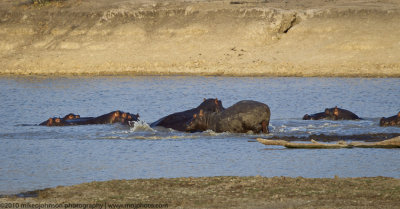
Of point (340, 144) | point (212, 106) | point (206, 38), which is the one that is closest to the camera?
point (340, 144)

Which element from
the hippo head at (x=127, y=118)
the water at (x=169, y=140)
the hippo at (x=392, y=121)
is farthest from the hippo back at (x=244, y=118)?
the hippo at (x=392, y=121)

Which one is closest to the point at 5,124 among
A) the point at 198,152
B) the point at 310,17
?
the point at 198,152

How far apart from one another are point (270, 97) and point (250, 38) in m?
15.7

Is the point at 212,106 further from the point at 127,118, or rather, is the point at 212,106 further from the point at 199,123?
the point at 127,118

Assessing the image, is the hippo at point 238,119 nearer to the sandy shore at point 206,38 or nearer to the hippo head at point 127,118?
the hippo head at point 127,118

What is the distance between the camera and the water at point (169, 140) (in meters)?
11.2

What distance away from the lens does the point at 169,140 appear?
14.9 metres

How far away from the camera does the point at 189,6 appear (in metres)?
44.4

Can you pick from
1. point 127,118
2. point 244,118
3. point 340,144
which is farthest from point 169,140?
point 340,144

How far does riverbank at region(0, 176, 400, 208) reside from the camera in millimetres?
8414

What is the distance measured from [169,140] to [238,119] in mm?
1457

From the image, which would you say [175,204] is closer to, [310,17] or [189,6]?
[310,17]

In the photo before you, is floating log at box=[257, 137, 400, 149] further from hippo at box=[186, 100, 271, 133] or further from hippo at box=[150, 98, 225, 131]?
hippo at box=[150, 98, 225, 131]

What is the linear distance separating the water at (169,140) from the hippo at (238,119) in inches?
9.9
